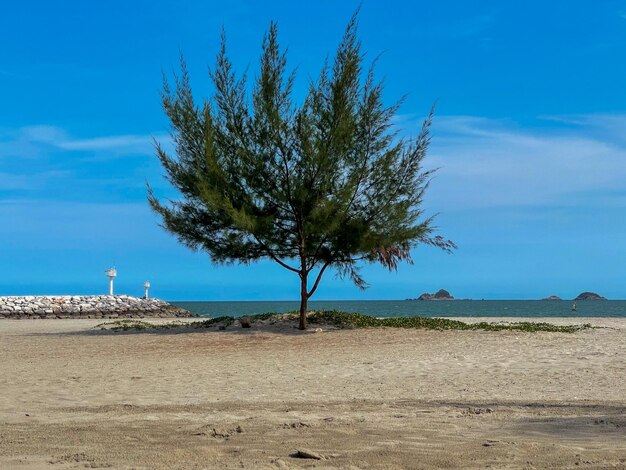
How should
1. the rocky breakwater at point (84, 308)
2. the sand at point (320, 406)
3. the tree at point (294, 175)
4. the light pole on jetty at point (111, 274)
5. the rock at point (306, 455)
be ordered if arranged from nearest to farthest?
the rock at point (306, 455) < the sand at point (320, 406) < the tree at point (294, 175) < the rocky breakwater at point (84, 308) < the light pole on jetty at point (111, 274)

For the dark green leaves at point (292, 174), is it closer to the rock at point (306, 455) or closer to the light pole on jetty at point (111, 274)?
the rock at point (306, 455)

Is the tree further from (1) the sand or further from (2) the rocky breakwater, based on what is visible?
(2) the rocky breakwater

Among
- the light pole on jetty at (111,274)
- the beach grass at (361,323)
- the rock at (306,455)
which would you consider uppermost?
the light pole on jetty at (111,274)

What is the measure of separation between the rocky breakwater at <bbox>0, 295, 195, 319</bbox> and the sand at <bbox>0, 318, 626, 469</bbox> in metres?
28.1

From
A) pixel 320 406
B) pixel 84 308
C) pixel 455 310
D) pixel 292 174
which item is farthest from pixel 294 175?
pixel 455 310

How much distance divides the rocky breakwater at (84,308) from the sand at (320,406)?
92.0 ft

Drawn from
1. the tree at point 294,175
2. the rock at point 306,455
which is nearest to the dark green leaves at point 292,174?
the tree at point 294,175

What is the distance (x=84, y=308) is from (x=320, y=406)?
4009cm

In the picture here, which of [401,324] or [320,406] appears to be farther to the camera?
[401,324]

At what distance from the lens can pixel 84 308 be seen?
46094 millimetres

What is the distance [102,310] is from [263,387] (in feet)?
122

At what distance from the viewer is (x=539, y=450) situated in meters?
6.36

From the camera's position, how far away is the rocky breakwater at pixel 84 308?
45312 millimetres

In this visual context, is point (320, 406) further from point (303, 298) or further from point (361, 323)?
point (361, 323)
